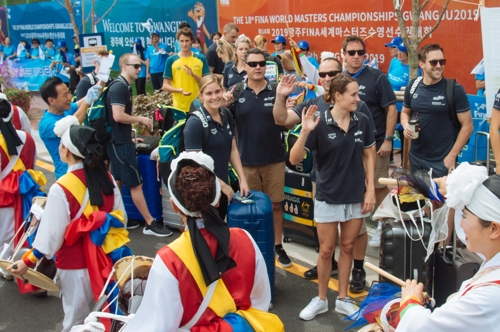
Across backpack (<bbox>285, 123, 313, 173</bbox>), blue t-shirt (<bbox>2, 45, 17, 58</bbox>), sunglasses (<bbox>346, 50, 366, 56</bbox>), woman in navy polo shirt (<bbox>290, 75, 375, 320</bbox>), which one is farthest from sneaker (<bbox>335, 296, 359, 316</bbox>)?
blue t-shirt (<bbox>2, 45, 17, 58</bbox>)

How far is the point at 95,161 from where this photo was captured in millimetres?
4523

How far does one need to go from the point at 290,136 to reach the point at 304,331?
6.70 ft

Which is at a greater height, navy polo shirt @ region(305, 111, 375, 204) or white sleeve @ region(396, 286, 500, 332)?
navy polo shirt @ region(305, 111, 375, 204)

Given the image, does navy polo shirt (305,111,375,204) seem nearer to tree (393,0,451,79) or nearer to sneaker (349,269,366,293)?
sneaker (349,269,366,293)

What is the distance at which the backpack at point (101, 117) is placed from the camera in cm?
716

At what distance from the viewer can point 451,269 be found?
14.5 feet

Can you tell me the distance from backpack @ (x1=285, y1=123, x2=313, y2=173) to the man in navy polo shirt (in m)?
0.10

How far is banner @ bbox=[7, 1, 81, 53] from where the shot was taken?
21.3 metres

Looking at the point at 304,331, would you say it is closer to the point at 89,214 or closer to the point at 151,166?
the point at 89,214

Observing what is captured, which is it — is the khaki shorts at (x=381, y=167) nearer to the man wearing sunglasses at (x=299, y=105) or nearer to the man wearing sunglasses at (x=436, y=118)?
the man wearing sunglasses at (x=436, y=118)

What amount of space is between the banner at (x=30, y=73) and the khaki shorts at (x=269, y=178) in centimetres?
1434

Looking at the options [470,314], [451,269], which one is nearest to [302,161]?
[451,269]

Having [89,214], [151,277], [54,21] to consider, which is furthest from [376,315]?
[54,21]

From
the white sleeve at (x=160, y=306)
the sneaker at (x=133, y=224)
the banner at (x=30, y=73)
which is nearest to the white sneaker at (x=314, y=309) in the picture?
the white sleeve at (x=160, y=306)
